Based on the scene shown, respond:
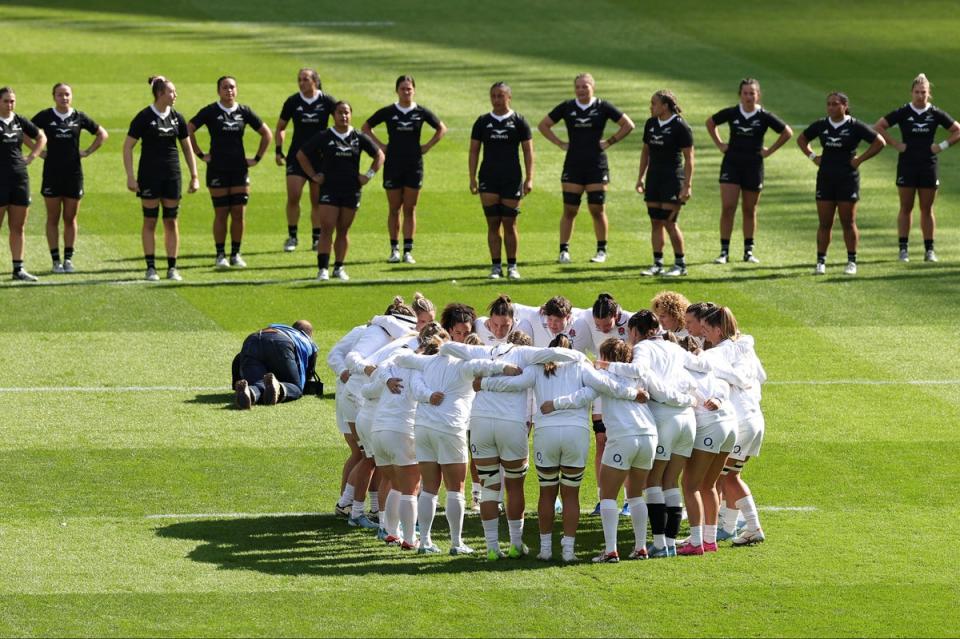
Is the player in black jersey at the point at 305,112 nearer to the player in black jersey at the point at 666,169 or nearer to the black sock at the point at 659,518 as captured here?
the player in black jersey at the point at 666,169

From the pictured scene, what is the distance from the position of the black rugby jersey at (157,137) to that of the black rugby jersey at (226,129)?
888 millimetres

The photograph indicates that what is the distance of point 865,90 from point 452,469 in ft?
83.6

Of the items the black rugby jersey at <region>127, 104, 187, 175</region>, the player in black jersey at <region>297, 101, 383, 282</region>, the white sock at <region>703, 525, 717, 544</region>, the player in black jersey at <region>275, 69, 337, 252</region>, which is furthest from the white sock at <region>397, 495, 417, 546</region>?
the player in black jersey at <region>275, 69, 337, 252</region>

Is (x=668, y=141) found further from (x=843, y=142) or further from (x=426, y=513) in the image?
(x=426, y=513)

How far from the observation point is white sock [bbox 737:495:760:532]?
12.2 meters

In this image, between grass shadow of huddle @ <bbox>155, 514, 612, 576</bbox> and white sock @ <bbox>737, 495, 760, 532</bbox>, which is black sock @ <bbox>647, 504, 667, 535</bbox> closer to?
grass shadow of huddle @ <bbox>155, 514, 612, 576</bbox>

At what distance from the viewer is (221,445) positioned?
14875 millimetres

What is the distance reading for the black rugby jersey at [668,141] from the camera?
20656 mm

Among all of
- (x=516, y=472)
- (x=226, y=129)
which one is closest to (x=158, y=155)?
(x=226, y=129)

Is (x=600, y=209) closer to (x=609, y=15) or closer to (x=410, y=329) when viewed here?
(x=410, y=329)

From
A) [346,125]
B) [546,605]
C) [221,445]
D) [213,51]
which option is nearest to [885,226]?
[346,125]

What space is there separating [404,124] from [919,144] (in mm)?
6929

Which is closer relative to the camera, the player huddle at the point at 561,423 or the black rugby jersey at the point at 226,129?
the player huddle at the point at 561,423

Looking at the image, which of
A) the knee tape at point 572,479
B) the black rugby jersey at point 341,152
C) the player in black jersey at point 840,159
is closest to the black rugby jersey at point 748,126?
the player in black jersey at point 840,159
